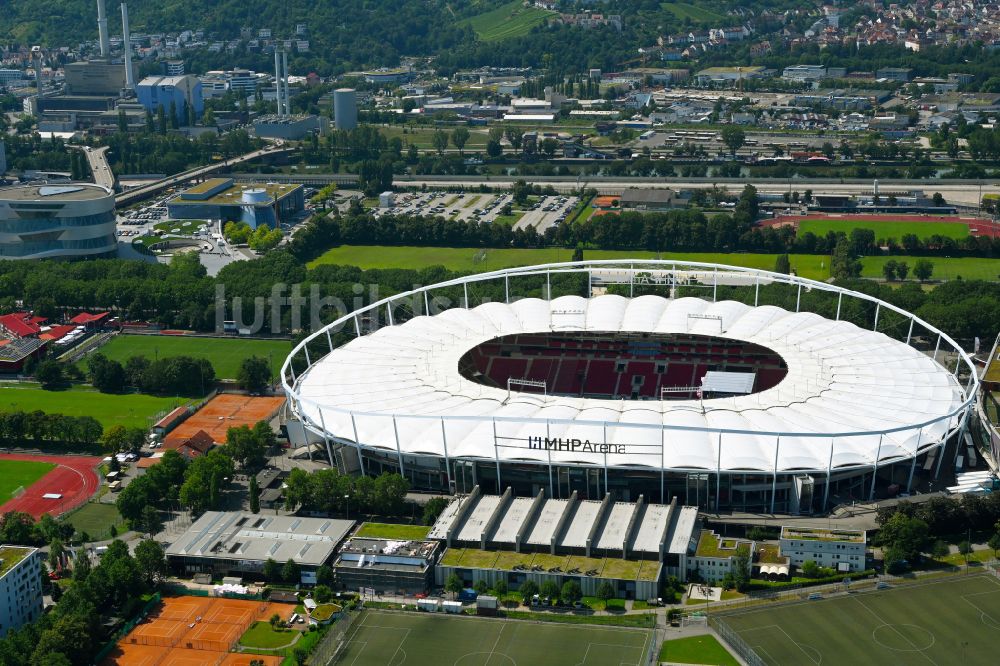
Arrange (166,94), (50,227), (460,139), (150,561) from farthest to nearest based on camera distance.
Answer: (166,94) < (460,139) < (50,227) < (150,561)

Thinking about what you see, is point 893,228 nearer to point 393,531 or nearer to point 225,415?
point 225,415

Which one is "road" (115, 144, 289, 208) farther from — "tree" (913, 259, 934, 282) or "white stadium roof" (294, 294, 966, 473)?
"tree" (913, 259, 934, 282)

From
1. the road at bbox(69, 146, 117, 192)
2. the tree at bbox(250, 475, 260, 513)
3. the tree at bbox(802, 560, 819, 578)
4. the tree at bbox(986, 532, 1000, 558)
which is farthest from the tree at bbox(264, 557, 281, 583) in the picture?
the road at bbox(69, 146, 117, 192)

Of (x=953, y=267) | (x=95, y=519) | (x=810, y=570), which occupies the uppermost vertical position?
(x=953, y=267)

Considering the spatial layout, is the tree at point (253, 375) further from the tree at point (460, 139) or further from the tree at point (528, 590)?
the tree at point (460, 139)

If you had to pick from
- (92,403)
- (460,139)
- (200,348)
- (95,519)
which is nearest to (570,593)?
(95,519)

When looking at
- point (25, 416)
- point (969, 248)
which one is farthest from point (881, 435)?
point (969, 248)
